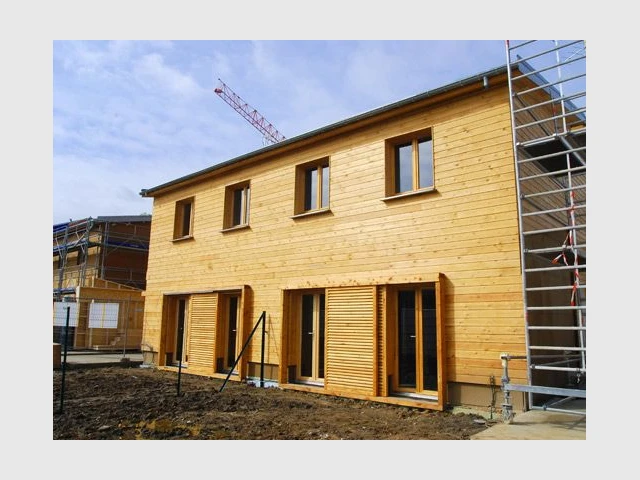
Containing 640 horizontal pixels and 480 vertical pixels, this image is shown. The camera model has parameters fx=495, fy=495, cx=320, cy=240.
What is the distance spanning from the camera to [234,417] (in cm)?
811

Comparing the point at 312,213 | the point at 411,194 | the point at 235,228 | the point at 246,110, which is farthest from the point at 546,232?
the point at 246,110

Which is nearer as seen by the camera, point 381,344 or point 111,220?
point 381,344

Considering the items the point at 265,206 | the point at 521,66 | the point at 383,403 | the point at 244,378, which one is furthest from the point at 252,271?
the point at 521,66

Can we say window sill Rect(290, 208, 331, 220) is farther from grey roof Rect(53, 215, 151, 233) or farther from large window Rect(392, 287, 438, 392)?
grey roof Rect(53, 215, 151, 233)

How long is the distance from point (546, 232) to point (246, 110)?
57.9 m

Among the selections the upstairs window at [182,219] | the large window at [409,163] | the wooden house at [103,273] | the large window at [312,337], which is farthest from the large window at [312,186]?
the wooden house at [103,273]

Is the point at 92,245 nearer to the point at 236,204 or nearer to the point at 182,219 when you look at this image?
the point at 182,219

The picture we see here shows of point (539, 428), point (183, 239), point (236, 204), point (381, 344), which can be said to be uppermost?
point (236, 204)

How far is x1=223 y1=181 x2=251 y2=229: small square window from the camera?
13.7 metres

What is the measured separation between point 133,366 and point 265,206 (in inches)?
310

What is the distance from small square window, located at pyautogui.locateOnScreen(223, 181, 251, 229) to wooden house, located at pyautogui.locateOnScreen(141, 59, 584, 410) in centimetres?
4

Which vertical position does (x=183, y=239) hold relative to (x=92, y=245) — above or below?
below

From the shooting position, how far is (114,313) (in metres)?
20.3

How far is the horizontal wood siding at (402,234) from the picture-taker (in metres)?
8.32
